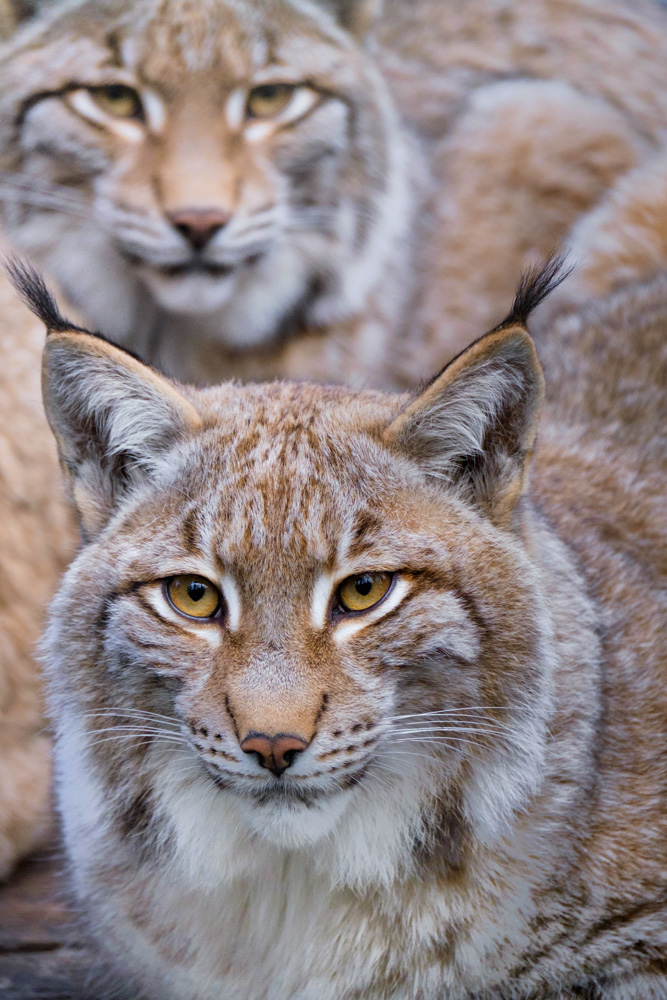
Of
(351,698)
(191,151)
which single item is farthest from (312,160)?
(351,698)

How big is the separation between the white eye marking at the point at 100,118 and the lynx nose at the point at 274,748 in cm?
301

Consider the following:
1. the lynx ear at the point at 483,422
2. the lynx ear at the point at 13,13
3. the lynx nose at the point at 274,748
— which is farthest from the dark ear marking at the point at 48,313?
the lynx ear at the point at 13,13

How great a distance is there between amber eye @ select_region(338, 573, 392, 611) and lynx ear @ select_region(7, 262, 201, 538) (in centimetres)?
57

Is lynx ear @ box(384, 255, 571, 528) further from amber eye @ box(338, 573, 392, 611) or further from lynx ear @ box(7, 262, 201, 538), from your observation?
lynx ear @ box(7, 262, 201, 538)

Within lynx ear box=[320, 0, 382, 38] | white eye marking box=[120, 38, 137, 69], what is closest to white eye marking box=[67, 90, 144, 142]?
white eye marking box=[120, 38, 137, 69]

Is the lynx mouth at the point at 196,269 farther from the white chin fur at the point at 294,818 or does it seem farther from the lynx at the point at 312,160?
the white chin fur at the point at 294,818

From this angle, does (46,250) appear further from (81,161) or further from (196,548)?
(196,548)

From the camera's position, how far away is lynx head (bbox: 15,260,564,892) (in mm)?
2434

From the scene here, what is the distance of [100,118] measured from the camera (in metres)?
4.71

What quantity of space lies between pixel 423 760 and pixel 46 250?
3.22m

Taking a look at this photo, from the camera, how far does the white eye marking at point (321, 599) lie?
2.48 metres

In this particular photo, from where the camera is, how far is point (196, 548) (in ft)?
8.49

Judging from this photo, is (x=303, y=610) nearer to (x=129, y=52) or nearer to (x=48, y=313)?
(x=48, y=313)

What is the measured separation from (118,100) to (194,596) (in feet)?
9.33
